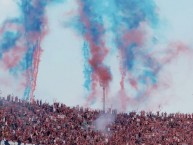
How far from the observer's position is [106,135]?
1211 inches

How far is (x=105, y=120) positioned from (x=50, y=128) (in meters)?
5.99

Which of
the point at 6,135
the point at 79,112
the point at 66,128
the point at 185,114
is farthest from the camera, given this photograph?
the point at 185,114

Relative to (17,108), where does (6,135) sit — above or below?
below

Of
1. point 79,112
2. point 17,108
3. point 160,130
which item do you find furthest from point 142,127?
point 17,108

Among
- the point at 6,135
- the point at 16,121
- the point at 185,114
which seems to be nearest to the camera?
the point at 6,135

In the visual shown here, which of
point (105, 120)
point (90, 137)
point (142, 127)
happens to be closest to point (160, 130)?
point (142, 127)

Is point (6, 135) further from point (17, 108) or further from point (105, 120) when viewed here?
point (105, 120)

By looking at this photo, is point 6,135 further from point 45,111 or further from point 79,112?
point 79,112

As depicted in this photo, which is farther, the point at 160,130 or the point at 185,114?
the point at 185,114

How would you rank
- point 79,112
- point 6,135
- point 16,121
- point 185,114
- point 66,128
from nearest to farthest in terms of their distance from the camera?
point 6,135, point 16,121, point 66,128, point 79,112, point 185,114

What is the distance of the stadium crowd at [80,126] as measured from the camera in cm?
2684

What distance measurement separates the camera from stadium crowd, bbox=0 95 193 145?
26.8 metres

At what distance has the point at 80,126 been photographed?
1198 inches

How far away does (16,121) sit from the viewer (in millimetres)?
27234
